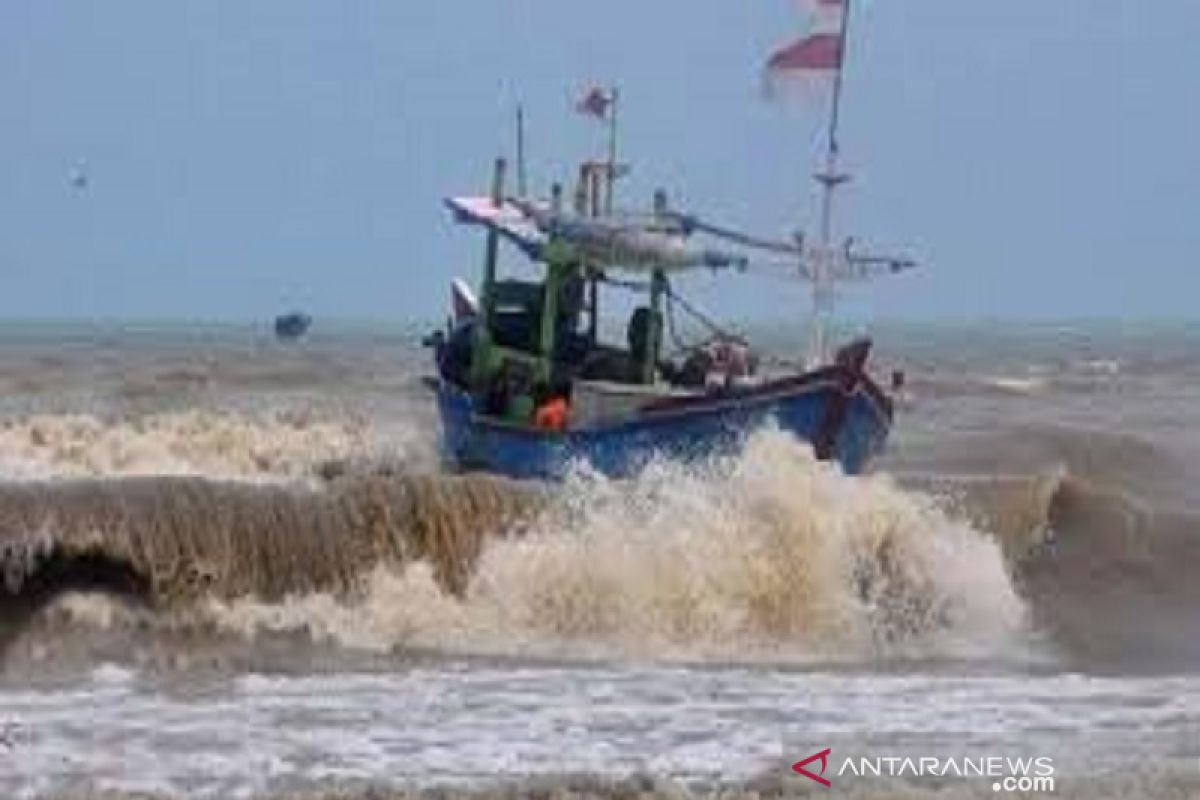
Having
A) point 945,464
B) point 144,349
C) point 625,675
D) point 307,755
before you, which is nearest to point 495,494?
point 625,675

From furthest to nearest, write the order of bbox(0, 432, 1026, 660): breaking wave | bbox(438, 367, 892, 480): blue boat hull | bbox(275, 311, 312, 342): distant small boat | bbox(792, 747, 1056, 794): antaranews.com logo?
1. bbox(275, 311, 312, 342): distant small boat
2. bbox(438, 367, 892, 480): blue boat hull
3. bbox(0, 432, 1026, 660): breaking wave
4. bbox(792, 747, 1056, 794): antaranews.com logo

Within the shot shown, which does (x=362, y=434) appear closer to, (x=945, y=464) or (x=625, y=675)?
(x=945, y=464)

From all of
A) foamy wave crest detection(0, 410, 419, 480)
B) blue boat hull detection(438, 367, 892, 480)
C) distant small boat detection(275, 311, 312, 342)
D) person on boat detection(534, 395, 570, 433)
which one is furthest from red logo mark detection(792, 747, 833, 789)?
distant small boat detection(275, 311, 312, 342)

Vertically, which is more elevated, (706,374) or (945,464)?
(706,374)

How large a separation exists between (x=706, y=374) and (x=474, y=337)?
7.39ft

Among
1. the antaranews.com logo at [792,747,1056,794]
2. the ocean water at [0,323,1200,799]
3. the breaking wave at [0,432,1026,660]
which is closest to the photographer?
the antaranews.com logo at [792,747,1056,794]

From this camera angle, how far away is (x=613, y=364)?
22.5 m

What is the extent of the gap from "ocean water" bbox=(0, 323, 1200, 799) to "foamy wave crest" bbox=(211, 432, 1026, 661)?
3 centimetres

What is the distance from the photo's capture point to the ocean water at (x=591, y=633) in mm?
12039

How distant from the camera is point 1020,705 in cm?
1430

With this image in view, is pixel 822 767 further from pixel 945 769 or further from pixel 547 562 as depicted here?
pixel 547 562

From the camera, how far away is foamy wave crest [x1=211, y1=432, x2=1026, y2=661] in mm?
18047

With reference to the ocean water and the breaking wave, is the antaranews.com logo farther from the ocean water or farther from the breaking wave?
the breaking wave

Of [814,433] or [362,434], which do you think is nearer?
[814,433]
